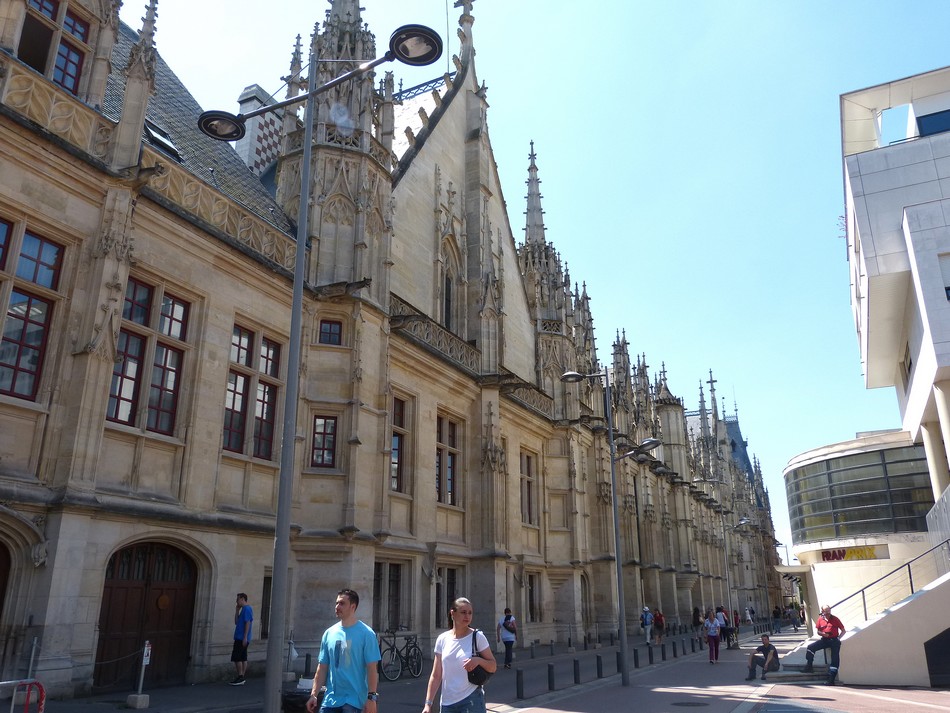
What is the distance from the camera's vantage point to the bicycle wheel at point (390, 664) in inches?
682

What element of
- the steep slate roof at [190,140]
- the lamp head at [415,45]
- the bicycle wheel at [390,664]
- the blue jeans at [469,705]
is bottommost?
the bicycle wheel at [390,664]

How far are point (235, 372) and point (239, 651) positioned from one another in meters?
5.83

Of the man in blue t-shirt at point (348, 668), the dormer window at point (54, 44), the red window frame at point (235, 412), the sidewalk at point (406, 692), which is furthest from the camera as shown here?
the red window frame at point (235, 412)

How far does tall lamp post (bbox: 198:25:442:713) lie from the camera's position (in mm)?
8008

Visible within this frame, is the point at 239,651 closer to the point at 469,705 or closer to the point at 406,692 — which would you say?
the point at 406,692

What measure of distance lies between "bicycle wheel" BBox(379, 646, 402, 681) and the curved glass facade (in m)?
28.6

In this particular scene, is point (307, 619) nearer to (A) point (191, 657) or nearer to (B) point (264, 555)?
(B) point (264, 555)

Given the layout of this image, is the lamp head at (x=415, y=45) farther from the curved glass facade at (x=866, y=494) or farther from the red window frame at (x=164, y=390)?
the curved glass facade at (x=866, y=494)

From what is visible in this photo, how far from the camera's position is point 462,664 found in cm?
645

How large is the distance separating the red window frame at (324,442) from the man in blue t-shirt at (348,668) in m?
11.9

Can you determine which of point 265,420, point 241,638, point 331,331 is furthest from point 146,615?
point 331,331

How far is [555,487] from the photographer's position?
32656 mm

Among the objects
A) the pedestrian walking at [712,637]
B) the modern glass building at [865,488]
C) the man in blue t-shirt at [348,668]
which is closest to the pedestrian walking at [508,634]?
the pedestrian walking at [712,637]

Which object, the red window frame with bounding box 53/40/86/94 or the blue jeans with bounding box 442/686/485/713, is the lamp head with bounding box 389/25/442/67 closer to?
the red window frame with bounding box 53/40/86/94
